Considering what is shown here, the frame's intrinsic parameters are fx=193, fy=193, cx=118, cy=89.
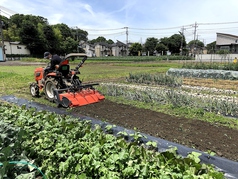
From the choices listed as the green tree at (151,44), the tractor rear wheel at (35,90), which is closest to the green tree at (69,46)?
the green tree at (151,44)

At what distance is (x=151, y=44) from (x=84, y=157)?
238ft

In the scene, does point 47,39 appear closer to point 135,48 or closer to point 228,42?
point 135,48

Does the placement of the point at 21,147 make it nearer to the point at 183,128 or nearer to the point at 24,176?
the point at 24,176

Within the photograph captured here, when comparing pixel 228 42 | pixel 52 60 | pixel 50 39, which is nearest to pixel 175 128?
pixel 52 60

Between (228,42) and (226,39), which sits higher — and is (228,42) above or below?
below

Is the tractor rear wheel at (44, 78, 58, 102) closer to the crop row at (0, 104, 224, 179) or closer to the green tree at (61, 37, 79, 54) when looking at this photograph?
the crop row at (0, 104, 224, 179)

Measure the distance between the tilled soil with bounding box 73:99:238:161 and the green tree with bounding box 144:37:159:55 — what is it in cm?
6894

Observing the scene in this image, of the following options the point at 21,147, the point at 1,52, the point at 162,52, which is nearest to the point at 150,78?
the point at 21,147

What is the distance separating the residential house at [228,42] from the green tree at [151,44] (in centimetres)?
3104

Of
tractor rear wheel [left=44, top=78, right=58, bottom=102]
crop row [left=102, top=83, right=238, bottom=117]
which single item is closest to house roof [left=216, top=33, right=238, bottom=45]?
crop row [left=102, top=83, right=238, bottom=117]

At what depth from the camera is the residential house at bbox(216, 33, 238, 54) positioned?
1591 inches

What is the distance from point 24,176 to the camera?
7.73 ft

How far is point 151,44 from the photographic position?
235 feet

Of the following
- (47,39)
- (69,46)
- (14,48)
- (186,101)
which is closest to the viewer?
(186,101)
